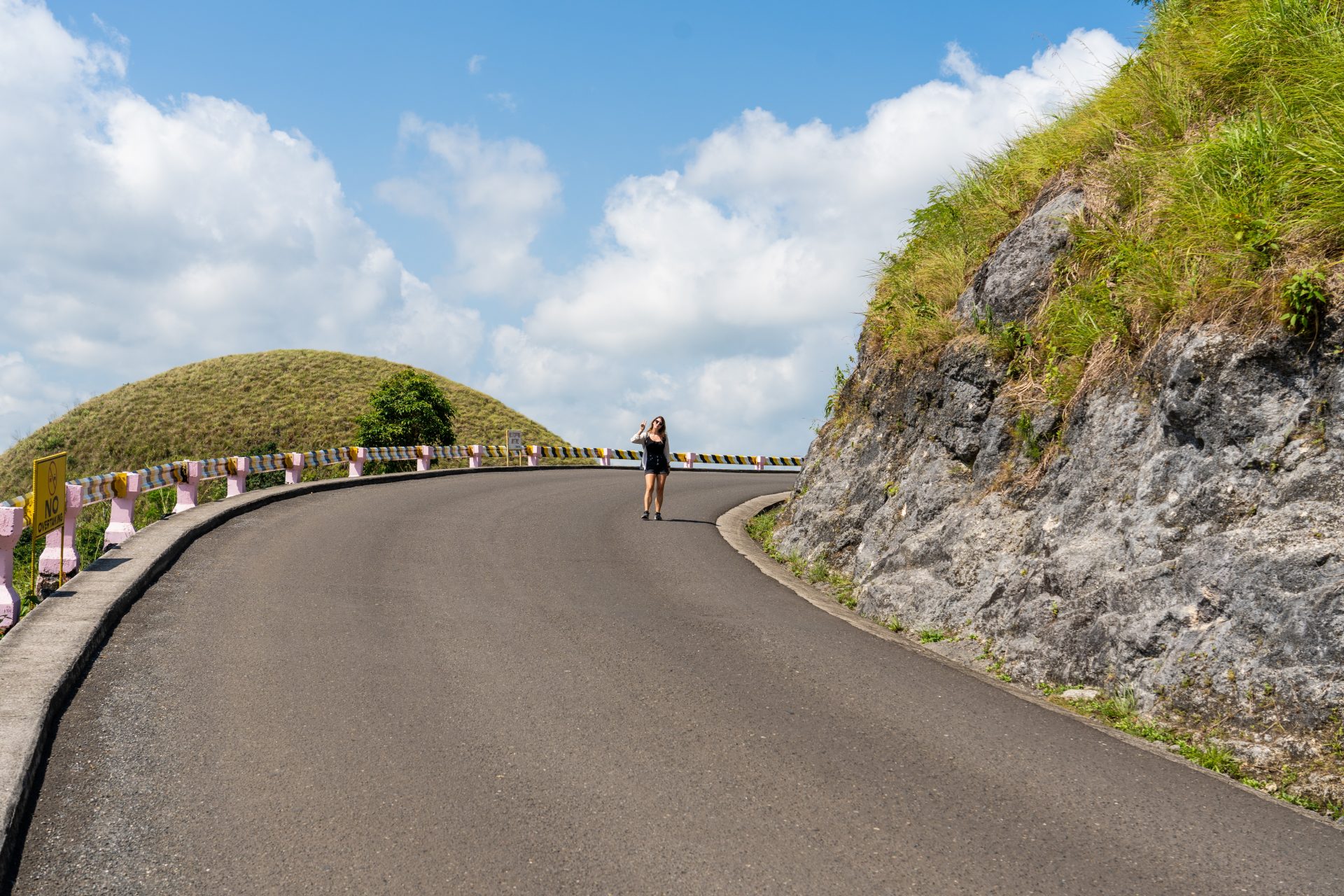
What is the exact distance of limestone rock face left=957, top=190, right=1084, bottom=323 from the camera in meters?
11.2

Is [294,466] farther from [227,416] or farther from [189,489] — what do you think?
[227,416]

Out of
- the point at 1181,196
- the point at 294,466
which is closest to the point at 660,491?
the point at 294,466

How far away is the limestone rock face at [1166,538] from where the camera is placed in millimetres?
6355

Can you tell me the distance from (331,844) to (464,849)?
0.61 m

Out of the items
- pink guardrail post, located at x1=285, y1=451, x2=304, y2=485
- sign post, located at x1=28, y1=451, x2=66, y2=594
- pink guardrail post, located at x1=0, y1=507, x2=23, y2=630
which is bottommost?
pink guardrail post, located at x1=0, y1=507, x2=23, y2=630

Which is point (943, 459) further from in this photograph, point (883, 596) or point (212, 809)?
point (212, 809)

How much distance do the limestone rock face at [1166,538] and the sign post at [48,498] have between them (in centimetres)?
816

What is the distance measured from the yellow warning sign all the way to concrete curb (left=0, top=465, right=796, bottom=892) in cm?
59

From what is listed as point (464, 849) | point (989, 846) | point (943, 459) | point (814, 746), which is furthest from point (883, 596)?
point (464, 849)

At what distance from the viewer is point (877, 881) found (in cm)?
438

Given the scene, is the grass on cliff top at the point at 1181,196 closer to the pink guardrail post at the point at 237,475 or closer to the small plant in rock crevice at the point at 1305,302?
the small plant in rock crevice at the point at 1305,302

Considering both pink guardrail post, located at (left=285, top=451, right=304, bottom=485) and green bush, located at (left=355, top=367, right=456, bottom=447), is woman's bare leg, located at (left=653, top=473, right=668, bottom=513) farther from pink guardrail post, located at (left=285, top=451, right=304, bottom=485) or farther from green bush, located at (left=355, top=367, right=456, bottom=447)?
green bush, located at (left=355, top=367, right=456, bottom=447)

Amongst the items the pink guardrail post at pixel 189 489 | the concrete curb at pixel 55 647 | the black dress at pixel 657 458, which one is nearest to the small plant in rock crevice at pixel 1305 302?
the concrete curb at pixel 55 647

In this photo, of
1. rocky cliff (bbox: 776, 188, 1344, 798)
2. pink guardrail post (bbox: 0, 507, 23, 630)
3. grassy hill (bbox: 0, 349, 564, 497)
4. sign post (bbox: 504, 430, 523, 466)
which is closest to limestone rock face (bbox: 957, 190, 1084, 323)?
rocky cliff (bbox: 776, 188, 1344, 798)
